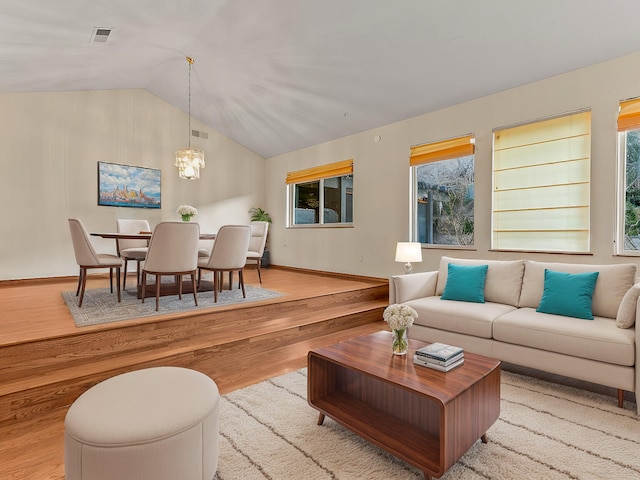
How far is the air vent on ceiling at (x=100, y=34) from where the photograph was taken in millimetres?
3554

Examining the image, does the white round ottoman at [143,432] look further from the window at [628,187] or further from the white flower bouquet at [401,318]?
the window at [628,187]

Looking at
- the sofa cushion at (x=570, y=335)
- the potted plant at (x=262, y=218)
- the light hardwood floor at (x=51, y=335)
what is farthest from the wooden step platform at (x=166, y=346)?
the potted plant at (x=262, y=218)

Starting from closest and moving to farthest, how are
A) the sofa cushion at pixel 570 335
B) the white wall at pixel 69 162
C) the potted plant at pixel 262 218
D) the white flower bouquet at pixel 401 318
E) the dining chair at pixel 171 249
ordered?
the white flower bouquet at pixel 401 318
the sofa cushion at pixel 570 335
the dining chair at pixel 171 249
the white wall at pixel 69 162
the potted plant at pixel 262 218

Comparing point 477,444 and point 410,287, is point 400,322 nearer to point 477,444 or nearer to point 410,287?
point 477,444

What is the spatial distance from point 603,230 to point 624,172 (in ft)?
1.91

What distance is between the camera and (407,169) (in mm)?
5168

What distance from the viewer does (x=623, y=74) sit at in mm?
3340

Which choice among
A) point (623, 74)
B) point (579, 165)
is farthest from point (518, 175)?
point (623, 74)

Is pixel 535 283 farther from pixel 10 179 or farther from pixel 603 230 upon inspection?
pixel 10 179

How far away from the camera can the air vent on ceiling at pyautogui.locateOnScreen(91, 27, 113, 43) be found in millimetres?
3554

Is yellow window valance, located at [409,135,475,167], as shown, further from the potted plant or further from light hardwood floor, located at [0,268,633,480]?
the potted plant

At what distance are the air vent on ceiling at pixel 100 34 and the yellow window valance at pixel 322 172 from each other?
143 inches

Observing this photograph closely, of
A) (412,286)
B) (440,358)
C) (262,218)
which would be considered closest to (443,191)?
(412,286)

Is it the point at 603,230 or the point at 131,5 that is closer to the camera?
the point at 131,5
